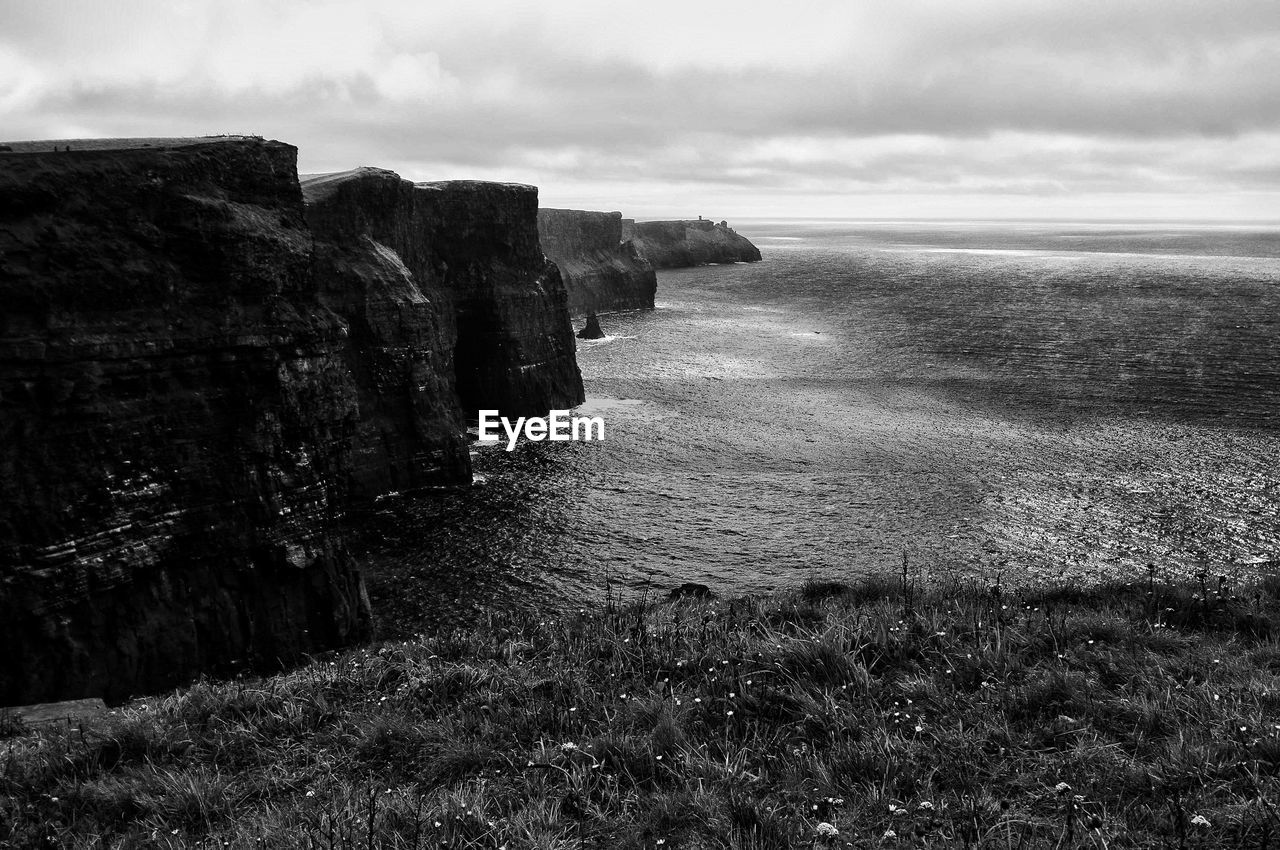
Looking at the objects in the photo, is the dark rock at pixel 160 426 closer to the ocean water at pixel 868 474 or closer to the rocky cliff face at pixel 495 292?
the ocean water at pixel 868 474

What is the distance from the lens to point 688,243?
562 ft

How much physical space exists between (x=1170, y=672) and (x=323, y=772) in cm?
898

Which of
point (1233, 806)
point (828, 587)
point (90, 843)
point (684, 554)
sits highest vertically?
point (1233, 806)

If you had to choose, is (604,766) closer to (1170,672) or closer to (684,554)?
(1170,672)

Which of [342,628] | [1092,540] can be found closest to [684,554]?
[342,628]

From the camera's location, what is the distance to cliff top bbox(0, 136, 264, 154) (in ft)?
64.8

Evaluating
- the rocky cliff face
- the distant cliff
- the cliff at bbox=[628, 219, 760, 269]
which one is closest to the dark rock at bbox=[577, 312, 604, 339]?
the rocky cliff face

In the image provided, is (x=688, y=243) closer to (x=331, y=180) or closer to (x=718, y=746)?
(x=331, y=180)

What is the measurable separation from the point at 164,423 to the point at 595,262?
284 feet

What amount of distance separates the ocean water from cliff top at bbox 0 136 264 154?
12.7 metres

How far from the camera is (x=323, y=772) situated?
8.38 meters

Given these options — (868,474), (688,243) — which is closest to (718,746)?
(868,474)

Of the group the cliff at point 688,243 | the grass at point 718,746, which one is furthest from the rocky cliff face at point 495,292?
the cliff at point 688,243

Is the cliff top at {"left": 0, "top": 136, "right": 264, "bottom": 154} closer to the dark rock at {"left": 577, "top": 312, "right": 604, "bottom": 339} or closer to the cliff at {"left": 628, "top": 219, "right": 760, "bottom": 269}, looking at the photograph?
the dark rock at {"left": 577, "top": 312, "right": 604, "bottom": 339}
